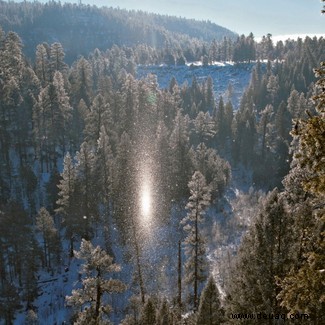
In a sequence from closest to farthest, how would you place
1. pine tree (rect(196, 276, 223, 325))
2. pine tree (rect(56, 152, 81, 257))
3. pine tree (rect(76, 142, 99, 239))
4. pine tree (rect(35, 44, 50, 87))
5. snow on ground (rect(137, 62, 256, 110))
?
pine tree (rect(196, 276, 223, 325)), pine tree (rect(56, 152, 81, 257)), pine tree (rect(76, 142, 99, 239)), pine tree (rect(35, 44, 50, 87)), snow on ground (rect(137, 62, 256, 110))

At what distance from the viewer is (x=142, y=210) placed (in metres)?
46.7

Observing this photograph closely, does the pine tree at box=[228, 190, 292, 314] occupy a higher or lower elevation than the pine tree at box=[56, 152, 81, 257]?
higher

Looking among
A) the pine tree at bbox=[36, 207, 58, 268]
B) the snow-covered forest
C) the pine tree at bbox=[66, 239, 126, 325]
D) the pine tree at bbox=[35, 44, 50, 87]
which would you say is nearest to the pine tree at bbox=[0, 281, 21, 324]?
the snow-covered forest

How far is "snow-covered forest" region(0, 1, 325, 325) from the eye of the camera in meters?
15.6

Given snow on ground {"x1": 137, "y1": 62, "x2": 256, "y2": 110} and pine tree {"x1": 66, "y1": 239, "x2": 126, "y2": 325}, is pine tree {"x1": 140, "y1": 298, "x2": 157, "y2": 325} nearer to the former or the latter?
pine tree {"x1": 66, "y1": 239, "x2": 126, "y2": 325}

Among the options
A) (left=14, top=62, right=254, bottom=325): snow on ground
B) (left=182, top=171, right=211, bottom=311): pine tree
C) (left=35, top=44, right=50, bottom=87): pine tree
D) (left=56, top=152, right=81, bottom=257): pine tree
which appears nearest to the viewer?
(left=182, top=171, right=211, bottom=311): pine tree

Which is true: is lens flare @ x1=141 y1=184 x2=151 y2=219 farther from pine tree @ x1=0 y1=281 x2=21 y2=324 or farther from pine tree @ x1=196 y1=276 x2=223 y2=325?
pine tree @ x1=196 y1=276 x2=223 y2=325

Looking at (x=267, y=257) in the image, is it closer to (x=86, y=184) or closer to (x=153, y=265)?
(x=153, y=265)

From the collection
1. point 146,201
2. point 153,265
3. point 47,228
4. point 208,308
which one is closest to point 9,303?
point 47,228

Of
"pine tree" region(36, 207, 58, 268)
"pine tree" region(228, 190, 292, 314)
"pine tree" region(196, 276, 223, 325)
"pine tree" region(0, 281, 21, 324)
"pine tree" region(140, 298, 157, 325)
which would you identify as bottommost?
"pine tree" region(0, 281, 21, 324)

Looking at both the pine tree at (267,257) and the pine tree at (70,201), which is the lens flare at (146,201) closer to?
the pine tree at (70,201)

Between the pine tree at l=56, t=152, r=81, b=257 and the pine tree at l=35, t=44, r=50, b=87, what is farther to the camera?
the pine tree at l=35, t=44, r=50, b=87

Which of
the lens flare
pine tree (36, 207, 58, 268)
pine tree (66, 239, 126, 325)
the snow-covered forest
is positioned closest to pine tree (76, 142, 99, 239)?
the snow-covered forest

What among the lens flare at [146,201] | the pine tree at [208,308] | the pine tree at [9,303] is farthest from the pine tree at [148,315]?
the lens flare at [146,201]
